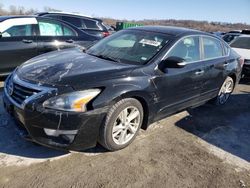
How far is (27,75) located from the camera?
3.59 metres

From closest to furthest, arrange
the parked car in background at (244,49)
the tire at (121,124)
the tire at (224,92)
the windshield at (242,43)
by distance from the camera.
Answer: the tire at (121,124) → the tire at (224,92) → the parked car in background at (244,49) → the windshield at (242,43)

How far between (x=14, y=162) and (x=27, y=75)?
1.04 meters

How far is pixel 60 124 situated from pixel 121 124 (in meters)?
0.85

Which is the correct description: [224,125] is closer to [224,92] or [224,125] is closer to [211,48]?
[224,92]

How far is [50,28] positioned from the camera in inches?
273

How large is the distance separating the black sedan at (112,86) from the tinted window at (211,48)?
0.02 m

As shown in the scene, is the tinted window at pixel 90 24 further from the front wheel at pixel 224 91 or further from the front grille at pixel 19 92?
the front grille at pixel 19 92

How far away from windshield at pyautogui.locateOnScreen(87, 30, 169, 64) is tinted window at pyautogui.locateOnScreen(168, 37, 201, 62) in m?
0.21

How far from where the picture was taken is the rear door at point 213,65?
5.06 m

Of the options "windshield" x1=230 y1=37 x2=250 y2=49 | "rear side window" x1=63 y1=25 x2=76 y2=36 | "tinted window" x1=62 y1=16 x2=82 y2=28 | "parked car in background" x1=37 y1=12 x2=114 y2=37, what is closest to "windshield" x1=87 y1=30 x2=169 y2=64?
"rear side window" x1=63 y1=25 x2=76 y2=36

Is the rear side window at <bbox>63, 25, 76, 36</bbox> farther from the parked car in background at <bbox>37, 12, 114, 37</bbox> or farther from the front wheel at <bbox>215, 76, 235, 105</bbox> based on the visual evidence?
the front wheel at <bbox>215, 76, 235, 105</bbox>

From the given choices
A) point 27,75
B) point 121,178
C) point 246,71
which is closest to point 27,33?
point 27,75

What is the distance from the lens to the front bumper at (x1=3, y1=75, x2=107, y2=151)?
3158 millimetres

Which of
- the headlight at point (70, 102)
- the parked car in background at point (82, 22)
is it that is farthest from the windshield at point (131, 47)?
the parked car in background at point (82, 22)
